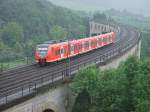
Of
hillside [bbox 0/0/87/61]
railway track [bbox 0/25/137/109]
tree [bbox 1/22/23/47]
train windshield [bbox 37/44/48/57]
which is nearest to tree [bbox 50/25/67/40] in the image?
hillside [bbox 0/0/87/61]

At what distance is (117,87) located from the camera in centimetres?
3975

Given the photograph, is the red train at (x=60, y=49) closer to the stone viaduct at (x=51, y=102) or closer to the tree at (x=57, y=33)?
the stone viaduct at (x=51, y=102)

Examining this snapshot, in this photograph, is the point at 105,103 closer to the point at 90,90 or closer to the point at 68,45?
the point at 90,90

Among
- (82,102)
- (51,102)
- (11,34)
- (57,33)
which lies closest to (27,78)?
(51,102)

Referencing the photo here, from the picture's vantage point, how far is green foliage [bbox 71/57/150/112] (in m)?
37.6

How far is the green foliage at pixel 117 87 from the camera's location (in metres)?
37.6

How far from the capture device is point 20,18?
154875mm

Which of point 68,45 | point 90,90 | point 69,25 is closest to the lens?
point 90,90

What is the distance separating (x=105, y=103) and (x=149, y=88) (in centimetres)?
472

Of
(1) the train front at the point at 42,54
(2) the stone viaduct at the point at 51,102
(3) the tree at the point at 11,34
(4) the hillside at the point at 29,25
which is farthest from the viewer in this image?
(3) the tree at the point at 11,34

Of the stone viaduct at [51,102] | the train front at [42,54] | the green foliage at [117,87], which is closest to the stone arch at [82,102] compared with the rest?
the green foliage at [117,87]

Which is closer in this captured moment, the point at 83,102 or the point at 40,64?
the point at 83,102

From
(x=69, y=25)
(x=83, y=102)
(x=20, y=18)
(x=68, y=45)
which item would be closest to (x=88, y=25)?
(x=69, y=25)

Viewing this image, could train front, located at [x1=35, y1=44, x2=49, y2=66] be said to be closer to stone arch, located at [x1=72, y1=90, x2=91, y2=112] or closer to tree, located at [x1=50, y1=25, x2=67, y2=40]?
stone arch, located at [x1=72, y1=90, x2=91, y2=112]
